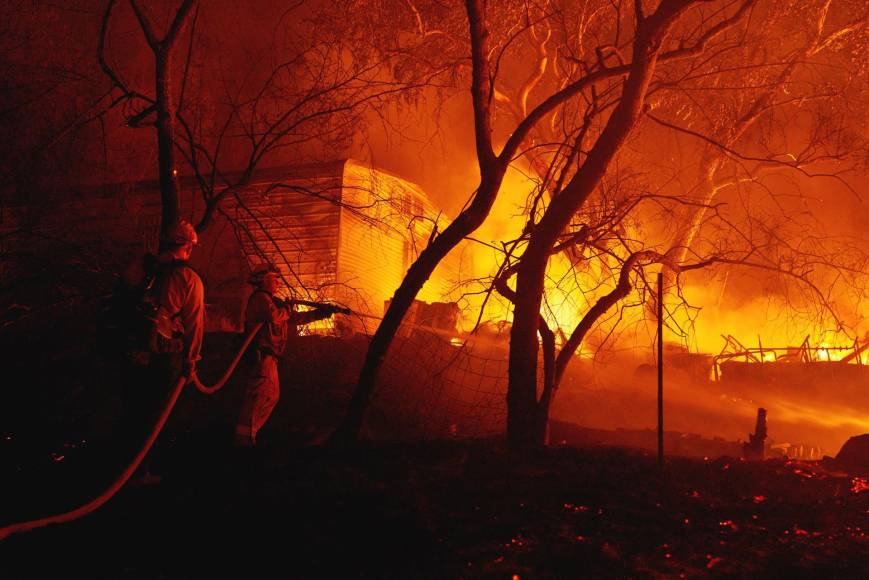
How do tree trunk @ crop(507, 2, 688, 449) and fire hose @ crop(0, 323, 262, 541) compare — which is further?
tree trunk @ crop(507, 2, 688, 449)

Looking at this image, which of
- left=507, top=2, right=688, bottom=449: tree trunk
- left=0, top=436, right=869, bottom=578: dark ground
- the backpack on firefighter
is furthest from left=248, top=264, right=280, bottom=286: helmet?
left=507, top=2, right=688, bottom=449: tree trunk

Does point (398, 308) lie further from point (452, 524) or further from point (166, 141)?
point (166, 141)

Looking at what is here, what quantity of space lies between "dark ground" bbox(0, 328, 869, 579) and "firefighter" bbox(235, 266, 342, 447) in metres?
0.42

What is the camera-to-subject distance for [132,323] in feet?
16.2

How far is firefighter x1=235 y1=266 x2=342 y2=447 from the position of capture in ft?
21.5

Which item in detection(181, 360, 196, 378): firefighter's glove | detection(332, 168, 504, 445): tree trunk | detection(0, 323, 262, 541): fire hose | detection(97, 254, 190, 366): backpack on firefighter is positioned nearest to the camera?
detection(0, 323, 262, 541): fire hose

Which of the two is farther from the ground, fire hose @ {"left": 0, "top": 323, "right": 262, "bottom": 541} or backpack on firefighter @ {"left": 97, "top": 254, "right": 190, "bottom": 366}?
backpack on firefighter @ {"left": 97, "top": 254, "right": 190, "bottom": 366}

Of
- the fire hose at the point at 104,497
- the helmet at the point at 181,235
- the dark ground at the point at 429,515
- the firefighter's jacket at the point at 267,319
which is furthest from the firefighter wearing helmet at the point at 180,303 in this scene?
the firefighter's jacket at the point at 267,319

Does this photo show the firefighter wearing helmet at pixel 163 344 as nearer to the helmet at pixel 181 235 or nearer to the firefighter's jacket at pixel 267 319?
the helmet at pixel 181 235

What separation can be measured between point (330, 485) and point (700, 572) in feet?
8.70

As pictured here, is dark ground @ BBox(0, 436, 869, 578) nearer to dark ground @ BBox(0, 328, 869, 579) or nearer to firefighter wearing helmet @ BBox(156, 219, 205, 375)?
dark ground @ BBox(0, 328, 869, 579)

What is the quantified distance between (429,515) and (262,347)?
118 inches

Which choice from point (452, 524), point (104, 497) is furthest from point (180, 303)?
point (452, 524)

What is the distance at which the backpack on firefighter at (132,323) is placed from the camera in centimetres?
493
